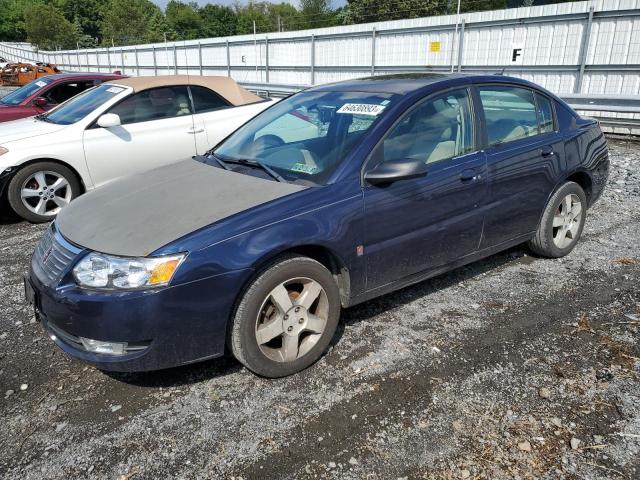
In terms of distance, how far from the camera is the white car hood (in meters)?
6.12

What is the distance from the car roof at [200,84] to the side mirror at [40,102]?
279cm

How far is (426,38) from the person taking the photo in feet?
53.2

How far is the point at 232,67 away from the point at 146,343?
23243mm

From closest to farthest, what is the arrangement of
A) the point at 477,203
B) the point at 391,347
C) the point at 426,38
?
the point at 391,347 < the point at 477,203 < the point at 426,38

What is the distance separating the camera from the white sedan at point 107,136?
6.03 meters

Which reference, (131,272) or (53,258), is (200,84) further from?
(131,272)

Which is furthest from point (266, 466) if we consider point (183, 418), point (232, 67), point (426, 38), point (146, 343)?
point (232, 67)

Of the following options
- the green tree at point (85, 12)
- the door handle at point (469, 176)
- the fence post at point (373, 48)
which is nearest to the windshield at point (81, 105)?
the door handle at point (469, 176)

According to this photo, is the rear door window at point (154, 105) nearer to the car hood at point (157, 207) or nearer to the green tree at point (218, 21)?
the car hood at point (157, 207)

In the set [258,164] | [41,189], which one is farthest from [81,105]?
[258,164]

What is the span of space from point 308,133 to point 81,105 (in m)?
4.39

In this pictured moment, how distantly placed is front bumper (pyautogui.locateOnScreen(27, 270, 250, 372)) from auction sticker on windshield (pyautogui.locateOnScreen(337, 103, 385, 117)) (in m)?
1.46

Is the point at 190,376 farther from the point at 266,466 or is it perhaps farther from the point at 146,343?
the point at 266,466

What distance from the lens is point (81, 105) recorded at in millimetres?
6801
